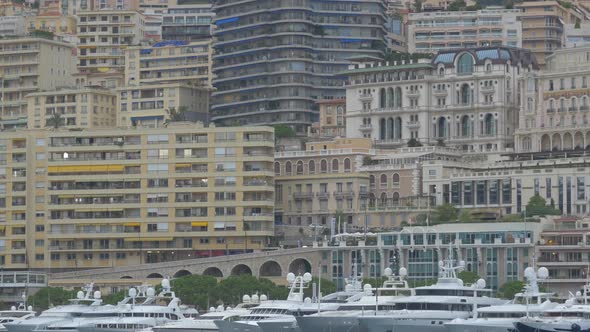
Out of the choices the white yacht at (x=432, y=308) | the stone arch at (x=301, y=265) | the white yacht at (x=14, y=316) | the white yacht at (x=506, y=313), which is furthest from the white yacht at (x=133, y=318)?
the stone arch at (x=301, y=265)

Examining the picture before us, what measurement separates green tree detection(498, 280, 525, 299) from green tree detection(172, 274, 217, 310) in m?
23.9

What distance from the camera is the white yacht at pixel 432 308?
140125 mm

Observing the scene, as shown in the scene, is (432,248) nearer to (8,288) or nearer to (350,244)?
(350,244)

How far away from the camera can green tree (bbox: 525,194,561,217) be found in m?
193

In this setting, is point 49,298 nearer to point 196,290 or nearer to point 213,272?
point 196,290

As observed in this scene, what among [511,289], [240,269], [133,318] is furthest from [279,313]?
[240,269]

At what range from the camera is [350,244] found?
7756 inches

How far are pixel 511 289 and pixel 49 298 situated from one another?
4039 centimetres

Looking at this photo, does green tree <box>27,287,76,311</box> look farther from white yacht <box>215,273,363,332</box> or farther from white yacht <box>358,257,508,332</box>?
white yacht <box>358,257,508,332</box>

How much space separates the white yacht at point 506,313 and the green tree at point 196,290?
45206 mm

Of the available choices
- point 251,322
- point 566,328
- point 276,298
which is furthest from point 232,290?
point 566,328

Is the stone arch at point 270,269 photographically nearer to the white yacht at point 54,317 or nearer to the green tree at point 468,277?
the green tree at point 468,277

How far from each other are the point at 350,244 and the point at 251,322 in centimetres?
5036

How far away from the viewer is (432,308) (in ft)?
469
